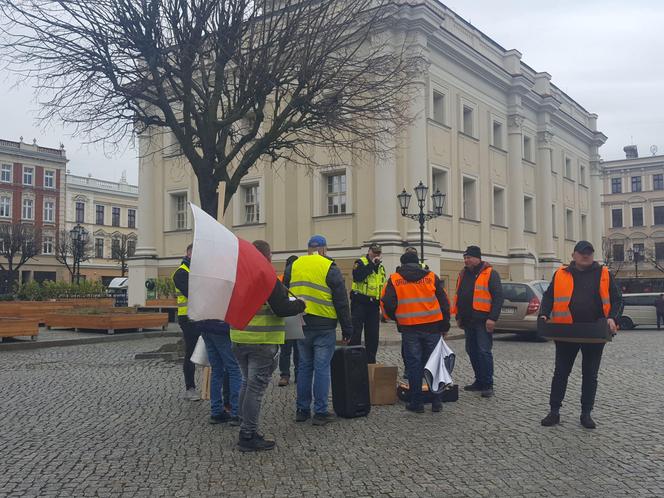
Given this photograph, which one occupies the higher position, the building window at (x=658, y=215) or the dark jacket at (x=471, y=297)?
the building window at (x=658, y=215)

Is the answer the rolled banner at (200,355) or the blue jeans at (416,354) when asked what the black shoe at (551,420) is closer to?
the blue jeans at (416,354)

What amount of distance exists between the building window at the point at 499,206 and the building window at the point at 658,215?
43772 mm

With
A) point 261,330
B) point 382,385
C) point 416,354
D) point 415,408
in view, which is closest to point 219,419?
point 261,330

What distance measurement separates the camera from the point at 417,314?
309 inches

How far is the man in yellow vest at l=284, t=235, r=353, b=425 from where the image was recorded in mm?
7211

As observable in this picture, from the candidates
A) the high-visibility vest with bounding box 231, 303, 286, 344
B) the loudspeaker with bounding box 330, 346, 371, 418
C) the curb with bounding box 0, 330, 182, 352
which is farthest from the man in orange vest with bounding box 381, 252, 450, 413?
the curb with bounding box 0, 330, 182, 352

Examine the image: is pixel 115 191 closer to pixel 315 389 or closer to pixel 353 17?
pixel 353 17

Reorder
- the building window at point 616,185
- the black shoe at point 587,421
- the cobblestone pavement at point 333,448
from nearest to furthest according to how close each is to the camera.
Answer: the cobblestone pavement at point 333,448 → the black shoe at point 587,421 → the building window at point 616,185

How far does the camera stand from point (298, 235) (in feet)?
92.1

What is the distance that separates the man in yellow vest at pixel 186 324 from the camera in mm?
7883

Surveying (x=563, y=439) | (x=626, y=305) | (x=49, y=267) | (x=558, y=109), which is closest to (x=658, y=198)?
(x=558, y=109)

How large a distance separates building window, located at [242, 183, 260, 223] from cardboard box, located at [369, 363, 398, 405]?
22256mm

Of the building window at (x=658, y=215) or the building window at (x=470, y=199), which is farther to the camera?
the building window at (x=658, y=215)

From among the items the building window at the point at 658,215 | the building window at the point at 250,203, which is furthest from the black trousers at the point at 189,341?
the building window at the point at 658,215
